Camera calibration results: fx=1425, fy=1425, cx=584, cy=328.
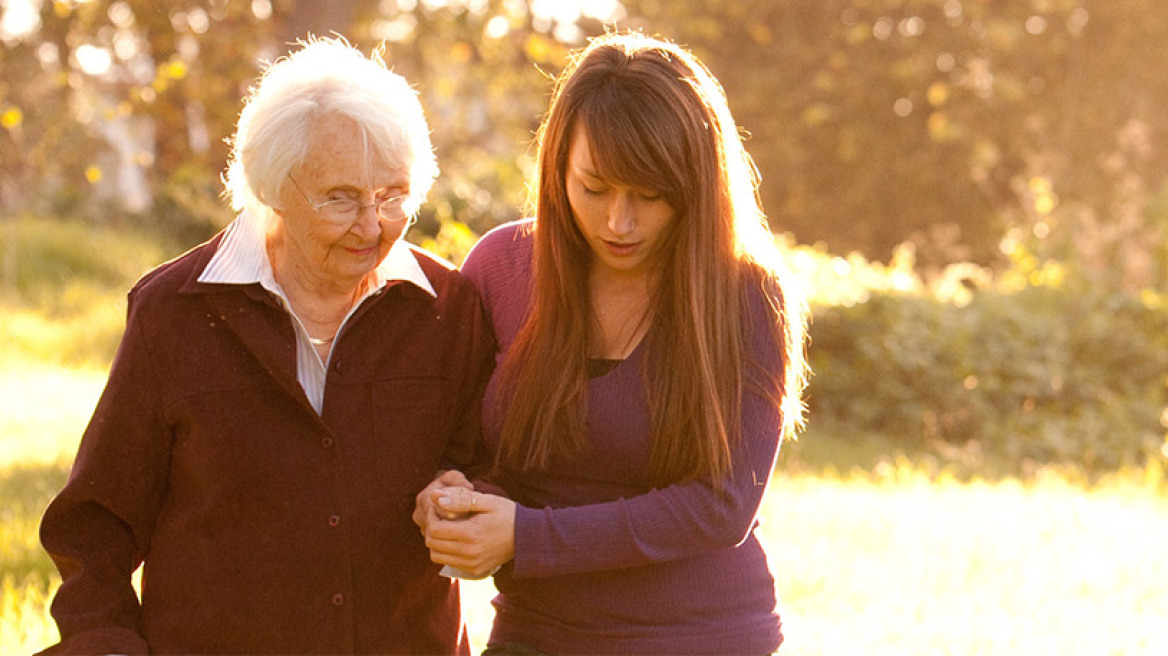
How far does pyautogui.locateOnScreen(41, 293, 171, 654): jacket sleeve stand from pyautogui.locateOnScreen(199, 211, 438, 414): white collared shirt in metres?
0.20

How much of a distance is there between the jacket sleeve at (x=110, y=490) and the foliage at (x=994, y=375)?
25.2 ft

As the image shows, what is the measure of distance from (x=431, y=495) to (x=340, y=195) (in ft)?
2.10

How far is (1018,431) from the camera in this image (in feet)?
33.1

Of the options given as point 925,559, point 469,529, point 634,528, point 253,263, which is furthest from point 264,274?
point 925,559

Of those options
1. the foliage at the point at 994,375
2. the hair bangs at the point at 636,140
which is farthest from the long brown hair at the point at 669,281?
the foliage at the point at 994,375

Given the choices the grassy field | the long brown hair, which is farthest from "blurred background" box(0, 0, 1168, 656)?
the long brown hair

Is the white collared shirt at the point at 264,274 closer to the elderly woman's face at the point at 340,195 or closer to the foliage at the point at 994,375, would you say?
the elderly woman's face at the point at 340,195

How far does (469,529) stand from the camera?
9.40 ft

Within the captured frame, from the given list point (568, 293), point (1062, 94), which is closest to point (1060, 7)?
point (1062, 94)

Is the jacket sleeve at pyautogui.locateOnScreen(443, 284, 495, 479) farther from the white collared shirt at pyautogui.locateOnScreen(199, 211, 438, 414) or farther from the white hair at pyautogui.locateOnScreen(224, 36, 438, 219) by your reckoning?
the white hair at pyautogui.locateOnScreen(224, 36, 438, 219)

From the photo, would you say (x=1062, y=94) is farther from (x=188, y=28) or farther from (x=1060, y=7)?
(x=188, y=28)

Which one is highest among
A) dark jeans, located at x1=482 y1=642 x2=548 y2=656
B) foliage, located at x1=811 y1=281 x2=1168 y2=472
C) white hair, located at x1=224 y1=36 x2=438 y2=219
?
foliage, located at x1=811 y1=281 x2=1168 y2=472

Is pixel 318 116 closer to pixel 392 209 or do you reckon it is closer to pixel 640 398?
pixel 392 209

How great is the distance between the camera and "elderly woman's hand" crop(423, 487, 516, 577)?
2863mm
